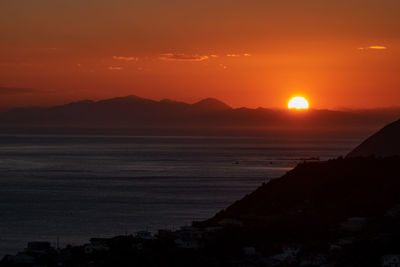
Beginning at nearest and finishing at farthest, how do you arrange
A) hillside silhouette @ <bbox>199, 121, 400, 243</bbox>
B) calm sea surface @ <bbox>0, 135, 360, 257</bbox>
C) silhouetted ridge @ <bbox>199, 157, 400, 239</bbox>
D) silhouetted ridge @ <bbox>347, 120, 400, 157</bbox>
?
1. hillside silhouette @ <bbox>199, 121, 400, 243</bbox>
2. silhouetted ridge @ <bbox>199, 157, 400, 239</bbox>
3. calm sea surface @ <bbox>0, 135, 360, 257</bbox>
4. silhouetted ridge @ <bbox>347, 120, 400, 157</bbox>

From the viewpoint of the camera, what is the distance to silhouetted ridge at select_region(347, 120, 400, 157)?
5382 cm

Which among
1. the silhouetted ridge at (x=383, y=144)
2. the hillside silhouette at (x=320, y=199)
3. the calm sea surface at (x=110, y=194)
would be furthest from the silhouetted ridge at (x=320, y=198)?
the silhouetted ridge at (x=383, y=144)

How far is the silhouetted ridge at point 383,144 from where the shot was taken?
53.8 meters

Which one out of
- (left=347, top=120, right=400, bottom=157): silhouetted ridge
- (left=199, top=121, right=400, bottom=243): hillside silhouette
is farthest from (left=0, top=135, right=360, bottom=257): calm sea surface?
(left=347, top=120, right=400, bottom=157): silhouetted ridge

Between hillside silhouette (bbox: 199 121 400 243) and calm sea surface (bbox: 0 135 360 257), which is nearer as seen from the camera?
hillside silhouette (bbox: 199 121 400 243)

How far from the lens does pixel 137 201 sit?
56594mm

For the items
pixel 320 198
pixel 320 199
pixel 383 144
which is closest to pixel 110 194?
pixel 383 144

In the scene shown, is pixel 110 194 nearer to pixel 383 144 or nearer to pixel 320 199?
pixel 383 144

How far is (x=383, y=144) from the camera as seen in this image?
→ 55.3m

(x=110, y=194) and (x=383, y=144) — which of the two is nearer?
(x=383, y=144)

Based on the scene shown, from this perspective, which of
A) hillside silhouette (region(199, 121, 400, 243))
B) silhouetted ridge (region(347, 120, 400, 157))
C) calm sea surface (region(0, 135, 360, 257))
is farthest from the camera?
silhouetted ridge (region(347, 120, 400, 157))

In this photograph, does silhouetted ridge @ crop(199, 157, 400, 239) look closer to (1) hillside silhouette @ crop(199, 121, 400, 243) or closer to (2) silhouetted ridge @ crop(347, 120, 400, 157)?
(1) hillside silhouette @ crop(199, 121, 400, 243)

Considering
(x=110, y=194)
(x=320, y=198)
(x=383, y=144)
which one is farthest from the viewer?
(x=110, y=194)

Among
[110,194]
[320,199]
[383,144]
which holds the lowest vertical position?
[110,194]
